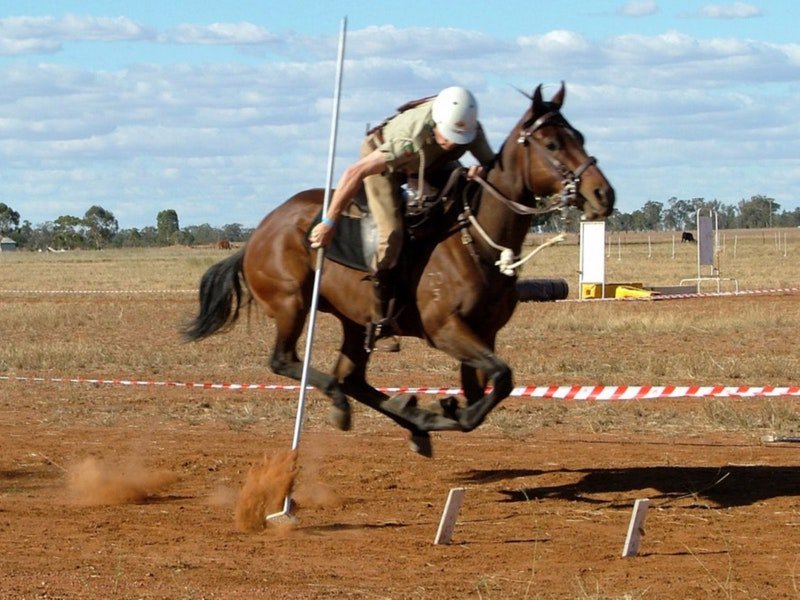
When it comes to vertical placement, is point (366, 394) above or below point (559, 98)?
below

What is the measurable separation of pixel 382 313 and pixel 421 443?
1.10m

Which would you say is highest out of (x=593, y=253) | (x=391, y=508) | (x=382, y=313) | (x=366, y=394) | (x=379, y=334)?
(x=593, y=253)

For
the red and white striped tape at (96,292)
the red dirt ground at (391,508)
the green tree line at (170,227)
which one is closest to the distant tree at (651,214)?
the green tree line at (170,227)

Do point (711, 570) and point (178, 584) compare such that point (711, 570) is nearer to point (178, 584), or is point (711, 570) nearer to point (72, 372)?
point (178, 584)

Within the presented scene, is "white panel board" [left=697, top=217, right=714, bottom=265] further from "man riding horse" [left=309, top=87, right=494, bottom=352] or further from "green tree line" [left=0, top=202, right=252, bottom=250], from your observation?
"green tree line" [left=0, top=202, right=252, bottom=250]

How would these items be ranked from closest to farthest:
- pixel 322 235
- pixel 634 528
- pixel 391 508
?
pixel 634 528
pixel 391 508
pixel 322 235

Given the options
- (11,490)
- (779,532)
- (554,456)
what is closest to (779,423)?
(554,456)

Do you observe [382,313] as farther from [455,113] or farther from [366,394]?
[455,113]

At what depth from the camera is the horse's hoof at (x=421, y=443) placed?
10836mm

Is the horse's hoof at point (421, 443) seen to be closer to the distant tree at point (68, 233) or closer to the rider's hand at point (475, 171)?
the rider's hand at point (475, 171)

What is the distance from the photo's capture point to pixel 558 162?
9664 millimetres

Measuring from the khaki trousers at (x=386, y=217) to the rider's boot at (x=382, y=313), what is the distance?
0.11 m

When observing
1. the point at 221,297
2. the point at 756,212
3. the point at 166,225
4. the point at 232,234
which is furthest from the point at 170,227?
the point at 221,297

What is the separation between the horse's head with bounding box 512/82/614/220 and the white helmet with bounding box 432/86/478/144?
390 mm
